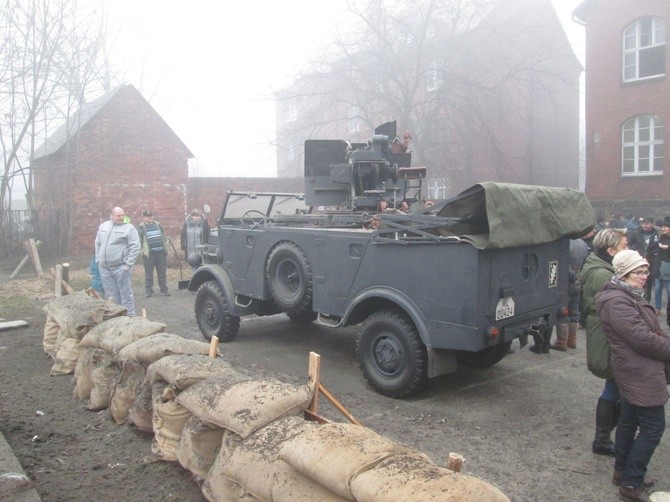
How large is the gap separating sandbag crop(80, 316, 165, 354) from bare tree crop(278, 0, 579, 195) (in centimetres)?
1721

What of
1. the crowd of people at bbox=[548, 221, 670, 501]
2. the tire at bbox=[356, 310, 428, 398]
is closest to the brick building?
the tire at bbox=[356, 310, 428, 398]

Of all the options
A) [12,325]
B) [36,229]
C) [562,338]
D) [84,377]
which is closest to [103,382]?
[84,377]

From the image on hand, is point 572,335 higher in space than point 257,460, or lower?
lower

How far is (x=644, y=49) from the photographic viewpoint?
1997 centimetres

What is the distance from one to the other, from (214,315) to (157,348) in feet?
10.5

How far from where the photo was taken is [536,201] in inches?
210

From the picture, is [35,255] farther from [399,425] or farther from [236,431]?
[236,431]

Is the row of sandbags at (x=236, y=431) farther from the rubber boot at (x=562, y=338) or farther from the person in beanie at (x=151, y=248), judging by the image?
the person in beanie at (x=151, y=248)

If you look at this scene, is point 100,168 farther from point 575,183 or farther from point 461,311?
point 575,183

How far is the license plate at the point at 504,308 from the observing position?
504 cm

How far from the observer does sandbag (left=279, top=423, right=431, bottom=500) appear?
2.65 meters

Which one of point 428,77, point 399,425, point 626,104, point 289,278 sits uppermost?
point 428,77

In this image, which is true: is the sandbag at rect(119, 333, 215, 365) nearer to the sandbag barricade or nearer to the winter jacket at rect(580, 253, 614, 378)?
the sandbag barricade

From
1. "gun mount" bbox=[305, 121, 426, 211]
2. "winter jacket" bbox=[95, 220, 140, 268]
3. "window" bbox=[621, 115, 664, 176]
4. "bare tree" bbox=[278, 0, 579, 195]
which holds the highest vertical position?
"bare tree" bbox=[278, 0, 579, 195]
